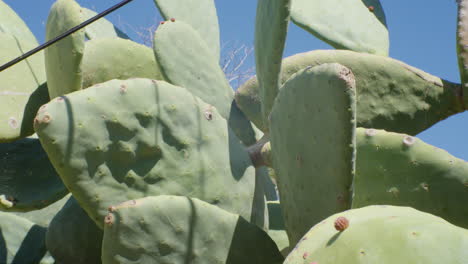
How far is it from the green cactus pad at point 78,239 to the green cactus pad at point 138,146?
360 mm

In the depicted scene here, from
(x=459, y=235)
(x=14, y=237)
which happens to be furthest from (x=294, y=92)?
(x=14, y=237)

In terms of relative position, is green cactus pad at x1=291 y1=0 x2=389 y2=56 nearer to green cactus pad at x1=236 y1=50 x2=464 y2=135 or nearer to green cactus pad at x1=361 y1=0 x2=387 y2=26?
green cactus pad at x1=361 y1=0 x2=387 y2=26

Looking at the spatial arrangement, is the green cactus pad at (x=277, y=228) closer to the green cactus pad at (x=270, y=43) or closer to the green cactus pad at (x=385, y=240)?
the green cactus pad at (x=270, y=43)

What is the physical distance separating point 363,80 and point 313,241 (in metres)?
0.81

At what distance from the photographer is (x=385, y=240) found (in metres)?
0.76

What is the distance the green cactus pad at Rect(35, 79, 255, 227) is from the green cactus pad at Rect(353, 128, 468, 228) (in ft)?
0.90

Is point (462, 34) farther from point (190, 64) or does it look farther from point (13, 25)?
point (13, 25)

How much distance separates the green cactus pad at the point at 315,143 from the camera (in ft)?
3.16

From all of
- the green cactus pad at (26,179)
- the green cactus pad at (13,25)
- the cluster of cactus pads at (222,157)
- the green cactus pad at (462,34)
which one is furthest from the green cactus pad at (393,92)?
the green cactus pad at (13,25)

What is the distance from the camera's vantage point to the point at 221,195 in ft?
4.16

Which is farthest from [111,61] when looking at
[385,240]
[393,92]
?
[385,240]

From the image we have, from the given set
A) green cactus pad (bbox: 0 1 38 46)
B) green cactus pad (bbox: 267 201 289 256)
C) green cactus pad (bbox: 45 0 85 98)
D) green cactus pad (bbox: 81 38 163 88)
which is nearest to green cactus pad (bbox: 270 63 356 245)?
green cactus pad (bbox: 267 201 289 256)

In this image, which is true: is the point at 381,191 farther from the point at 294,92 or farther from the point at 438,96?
the point at 438,96

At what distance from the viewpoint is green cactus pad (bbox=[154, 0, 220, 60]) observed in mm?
1831
